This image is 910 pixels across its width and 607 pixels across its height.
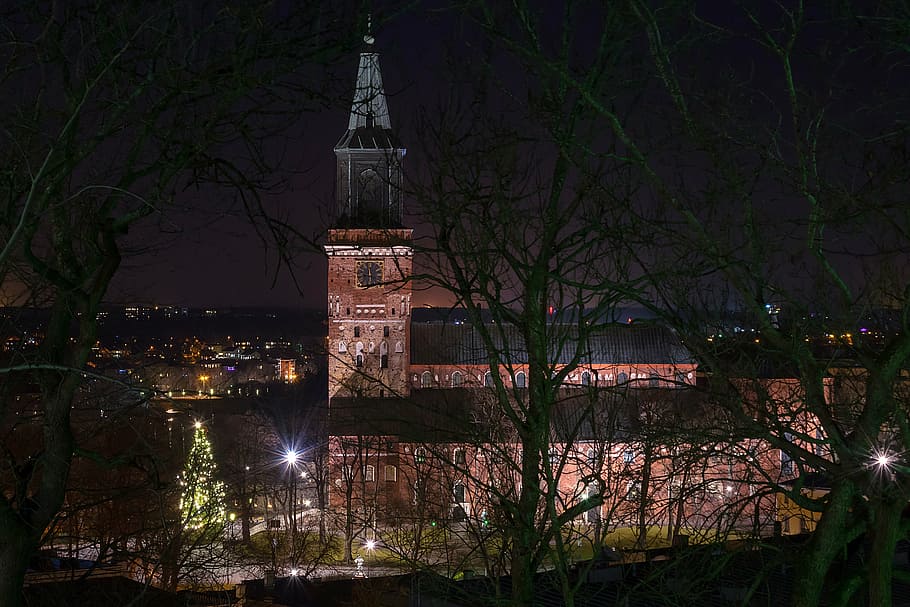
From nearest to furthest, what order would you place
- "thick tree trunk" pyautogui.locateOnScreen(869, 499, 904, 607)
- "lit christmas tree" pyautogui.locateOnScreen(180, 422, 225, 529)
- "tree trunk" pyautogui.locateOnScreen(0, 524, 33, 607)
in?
"tree trunk" pyautogui.locateOnScreen(0, 524, 33, 607), "thick tree trunk" pyautogui.locateOnScreen(869, 499, 904, 607), "lit christmas tree" pyautogui.locateOnScreen(180, 422, 225, 529)

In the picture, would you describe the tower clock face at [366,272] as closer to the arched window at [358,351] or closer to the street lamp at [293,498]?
the arched window at [358,351]

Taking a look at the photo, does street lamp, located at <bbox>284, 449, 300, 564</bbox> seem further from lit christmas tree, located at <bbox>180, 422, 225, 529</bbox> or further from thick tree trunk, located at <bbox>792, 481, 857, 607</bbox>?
thick tree trunk, located at <bbox>792, 481, 857, 607</bbox>

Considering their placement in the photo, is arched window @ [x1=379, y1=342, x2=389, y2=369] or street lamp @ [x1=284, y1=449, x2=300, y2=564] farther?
arched window @ [x1=379, y1=342, x2=389, y2=369]

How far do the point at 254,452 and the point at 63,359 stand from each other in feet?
137

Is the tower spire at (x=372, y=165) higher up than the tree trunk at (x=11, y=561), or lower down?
higher up

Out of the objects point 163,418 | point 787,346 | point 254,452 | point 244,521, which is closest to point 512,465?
point 787,346

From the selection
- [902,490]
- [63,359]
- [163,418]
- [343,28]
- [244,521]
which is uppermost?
Answer: [343,28]

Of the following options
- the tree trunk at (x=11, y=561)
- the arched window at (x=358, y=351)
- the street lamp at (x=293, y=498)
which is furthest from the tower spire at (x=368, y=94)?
the arched window at (x=358, y=351)

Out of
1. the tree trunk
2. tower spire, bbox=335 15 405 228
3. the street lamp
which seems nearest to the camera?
the tree trunk

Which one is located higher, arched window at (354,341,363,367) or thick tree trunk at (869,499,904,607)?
arched window at (354,341,363,367)

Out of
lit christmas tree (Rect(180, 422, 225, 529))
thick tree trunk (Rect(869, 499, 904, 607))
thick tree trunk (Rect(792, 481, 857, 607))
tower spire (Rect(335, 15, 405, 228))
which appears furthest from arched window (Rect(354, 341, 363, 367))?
thick tree trunk (Rect(869, 499, 904, 607))

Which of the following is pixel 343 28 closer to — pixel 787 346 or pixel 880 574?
pixel 787 346

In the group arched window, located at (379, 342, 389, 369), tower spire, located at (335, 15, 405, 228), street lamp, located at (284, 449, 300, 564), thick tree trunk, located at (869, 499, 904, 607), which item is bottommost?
street lamp, located at (284, 449, 300, 564)

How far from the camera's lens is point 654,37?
6043 millimetres
